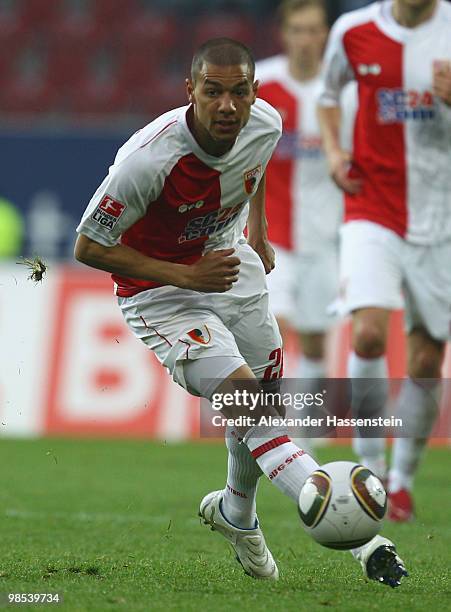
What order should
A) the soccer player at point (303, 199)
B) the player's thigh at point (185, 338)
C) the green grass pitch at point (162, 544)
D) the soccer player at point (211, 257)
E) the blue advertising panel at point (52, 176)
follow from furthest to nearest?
the blue advertising panel at point (52, 176) < the soccer player at point (303, 199) < the player's thigh at point (185, 338) < the soccer player at point (211, 257) < the green grass pitch at point (162, 544)

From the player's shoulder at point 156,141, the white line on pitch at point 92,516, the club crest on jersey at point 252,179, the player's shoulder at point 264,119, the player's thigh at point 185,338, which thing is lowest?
the white line on pitch at point 92,516

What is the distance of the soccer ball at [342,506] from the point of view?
3.95 metres

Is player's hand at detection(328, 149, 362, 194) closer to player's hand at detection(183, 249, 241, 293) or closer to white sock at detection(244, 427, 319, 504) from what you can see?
player's hand at detection(183, 249, 241, 293)

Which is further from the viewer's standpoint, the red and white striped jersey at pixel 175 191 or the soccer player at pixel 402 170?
the soccer player at pixel 402 170

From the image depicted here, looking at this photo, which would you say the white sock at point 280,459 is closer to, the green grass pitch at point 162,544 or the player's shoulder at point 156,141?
the green grass pitch at point 162,544

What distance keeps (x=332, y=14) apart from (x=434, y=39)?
909 cm

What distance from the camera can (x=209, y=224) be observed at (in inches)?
180

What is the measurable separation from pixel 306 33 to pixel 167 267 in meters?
4.99

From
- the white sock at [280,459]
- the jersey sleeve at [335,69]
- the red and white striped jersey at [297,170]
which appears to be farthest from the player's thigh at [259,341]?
the red and white striped jersey at [297,170]

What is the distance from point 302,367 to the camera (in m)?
9.08

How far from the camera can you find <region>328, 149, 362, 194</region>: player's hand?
650 centimetres

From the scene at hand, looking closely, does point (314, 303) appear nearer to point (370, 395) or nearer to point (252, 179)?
point (370, 395)

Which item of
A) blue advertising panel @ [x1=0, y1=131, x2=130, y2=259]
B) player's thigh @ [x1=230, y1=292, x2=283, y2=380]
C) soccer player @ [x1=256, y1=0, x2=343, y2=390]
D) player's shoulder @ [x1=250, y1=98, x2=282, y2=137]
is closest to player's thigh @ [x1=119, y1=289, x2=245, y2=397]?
player's thigh @ [x1=230, y1=292, x2=283, y2=380]

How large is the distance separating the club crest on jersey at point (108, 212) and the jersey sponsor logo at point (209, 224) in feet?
1.12
